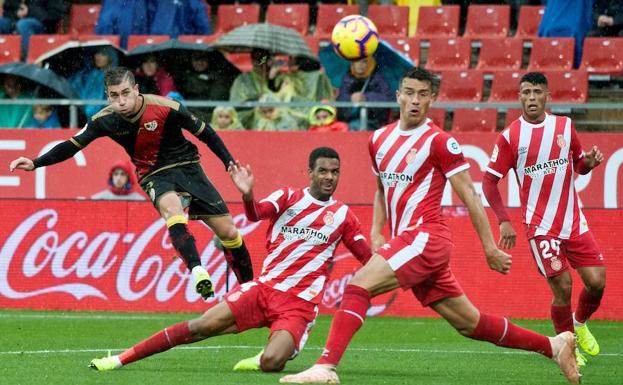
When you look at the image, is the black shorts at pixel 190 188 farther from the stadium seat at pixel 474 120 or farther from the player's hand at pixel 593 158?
the stadium seat at pixel 474 120

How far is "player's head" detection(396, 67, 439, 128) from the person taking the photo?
7.71 metres

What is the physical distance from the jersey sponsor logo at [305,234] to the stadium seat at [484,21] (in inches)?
Answer: 385

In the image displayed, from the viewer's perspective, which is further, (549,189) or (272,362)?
(549,189)

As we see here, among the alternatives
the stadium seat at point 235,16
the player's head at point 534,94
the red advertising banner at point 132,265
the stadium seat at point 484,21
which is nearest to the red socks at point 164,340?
the player's head at point 534,94

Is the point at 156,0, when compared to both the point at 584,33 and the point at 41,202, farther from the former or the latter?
the point at 584,33

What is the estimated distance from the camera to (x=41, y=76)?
52.6 feet

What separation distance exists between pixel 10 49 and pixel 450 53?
639 centimetres

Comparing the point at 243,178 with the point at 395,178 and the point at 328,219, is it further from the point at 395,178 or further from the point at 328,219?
the point at 328,219

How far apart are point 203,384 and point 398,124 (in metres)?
2.09

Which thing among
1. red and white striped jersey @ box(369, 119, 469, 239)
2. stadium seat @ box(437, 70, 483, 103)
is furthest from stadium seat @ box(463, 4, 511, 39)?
red and white striped jersey @ box(369, 119, 469, 239)

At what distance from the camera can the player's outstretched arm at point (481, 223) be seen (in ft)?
24.0

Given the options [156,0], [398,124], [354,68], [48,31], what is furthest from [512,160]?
[48,31]

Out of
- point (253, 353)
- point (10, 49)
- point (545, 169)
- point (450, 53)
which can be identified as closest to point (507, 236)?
point (545, 169)

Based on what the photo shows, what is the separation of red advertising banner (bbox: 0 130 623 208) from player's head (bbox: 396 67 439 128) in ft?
23.2
